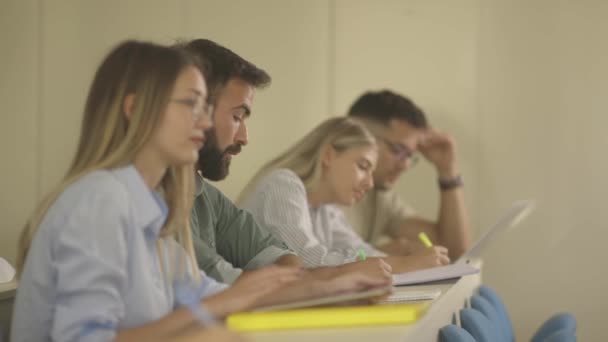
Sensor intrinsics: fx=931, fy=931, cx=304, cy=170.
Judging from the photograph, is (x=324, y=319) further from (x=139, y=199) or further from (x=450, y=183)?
(x=450, y=183)

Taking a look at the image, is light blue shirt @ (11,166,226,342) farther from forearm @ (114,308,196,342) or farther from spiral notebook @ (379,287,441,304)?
spiral notebook @ (379,287,441,304)

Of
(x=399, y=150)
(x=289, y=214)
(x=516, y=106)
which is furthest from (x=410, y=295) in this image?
(x=516, y=106)

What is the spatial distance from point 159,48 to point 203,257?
670 millimetres

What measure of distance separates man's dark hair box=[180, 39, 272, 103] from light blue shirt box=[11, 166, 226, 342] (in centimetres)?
84

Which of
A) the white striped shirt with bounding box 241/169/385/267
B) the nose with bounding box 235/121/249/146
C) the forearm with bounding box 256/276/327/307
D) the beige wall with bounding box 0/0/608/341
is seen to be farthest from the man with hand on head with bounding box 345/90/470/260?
the forearm with bounding box 256/276/327/307

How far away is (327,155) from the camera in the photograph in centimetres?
318

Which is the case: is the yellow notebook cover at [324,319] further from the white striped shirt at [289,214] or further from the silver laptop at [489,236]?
the silver laptop at [489,236]

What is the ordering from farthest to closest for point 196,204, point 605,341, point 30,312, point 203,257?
1. point 605,341
2. point 196,204
3. point 203,257
4. point 30,312

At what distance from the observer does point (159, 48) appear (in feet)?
5.04

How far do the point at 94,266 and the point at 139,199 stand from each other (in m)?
0.15

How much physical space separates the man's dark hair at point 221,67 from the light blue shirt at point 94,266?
84cm

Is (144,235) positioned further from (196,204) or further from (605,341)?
(605,341)

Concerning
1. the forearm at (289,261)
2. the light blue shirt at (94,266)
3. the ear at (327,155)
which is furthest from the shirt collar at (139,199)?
the ear at (327,155)

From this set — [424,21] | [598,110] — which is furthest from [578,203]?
[424,21]
